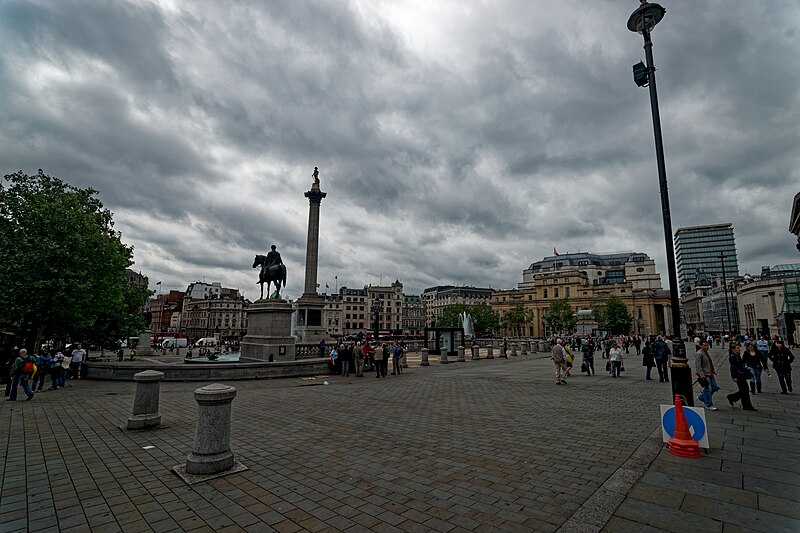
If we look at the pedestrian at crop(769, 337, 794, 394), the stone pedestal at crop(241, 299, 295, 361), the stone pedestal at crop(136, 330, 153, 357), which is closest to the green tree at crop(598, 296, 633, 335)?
the pedestrian at crop(769, 337, 794, 394)

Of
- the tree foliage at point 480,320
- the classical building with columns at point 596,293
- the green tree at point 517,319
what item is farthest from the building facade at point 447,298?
the tree foliage at point 480,320

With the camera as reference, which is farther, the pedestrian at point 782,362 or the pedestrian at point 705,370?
the pedestrian at point 782,362

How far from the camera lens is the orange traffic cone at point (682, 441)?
6.46m

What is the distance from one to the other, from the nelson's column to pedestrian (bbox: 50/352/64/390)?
1979 cm

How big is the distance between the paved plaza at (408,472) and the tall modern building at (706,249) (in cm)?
20773

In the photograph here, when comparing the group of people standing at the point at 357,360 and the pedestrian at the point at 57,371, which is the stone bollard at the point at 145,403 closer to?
the pedestrian at the point at 57,371

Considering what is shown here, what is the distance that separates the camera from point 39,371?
52.9 feet

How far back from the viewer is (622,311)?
3546 inches

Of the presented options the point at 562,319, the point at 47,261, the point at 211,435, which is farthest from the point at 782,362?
the point at 562,319

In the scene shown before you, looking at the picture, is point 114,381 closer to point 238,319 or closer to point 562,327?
point 562,327

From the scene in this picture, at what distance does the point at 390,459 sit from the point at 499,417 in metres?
4.37

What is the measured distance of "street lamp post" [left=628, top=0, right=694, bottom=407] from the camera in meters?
8.27

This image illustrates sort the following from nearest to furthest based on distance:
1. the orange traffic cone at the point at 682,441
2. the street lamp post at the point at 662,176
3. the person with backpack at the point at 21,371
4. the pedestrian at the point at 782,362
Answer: the orange traffic cone at the point at 682,441
the street lamp post at the point at 662,176
the person with backpack at the point at 21,371
the pedestrian at the point at 782,362

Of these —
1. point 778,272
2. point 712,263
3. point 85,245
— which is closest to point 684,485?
point 85,245
